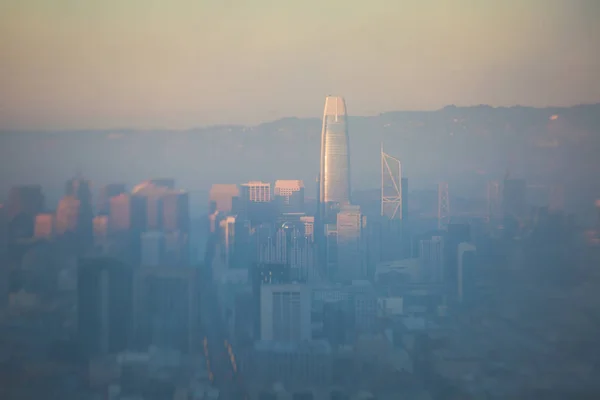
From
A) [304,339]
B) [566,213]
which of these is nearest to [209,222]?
[304,339]

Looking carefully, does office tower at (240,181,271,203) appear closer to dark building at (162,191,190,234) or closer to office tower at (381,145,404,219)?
dark building at (162,191,190,234)

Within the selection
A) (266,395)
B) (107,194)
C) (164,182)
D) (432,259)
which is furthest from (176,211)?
(432,259)

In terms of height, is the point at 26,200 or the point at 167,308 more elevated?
the point at 26,200

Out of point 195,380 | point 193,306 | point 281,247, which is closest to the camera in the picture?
point 195,380

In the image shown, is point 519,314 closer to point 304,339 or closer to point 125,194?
Result: point 304,339

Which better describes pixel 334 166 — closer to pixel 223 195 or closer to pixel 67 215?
pixel 223 195
